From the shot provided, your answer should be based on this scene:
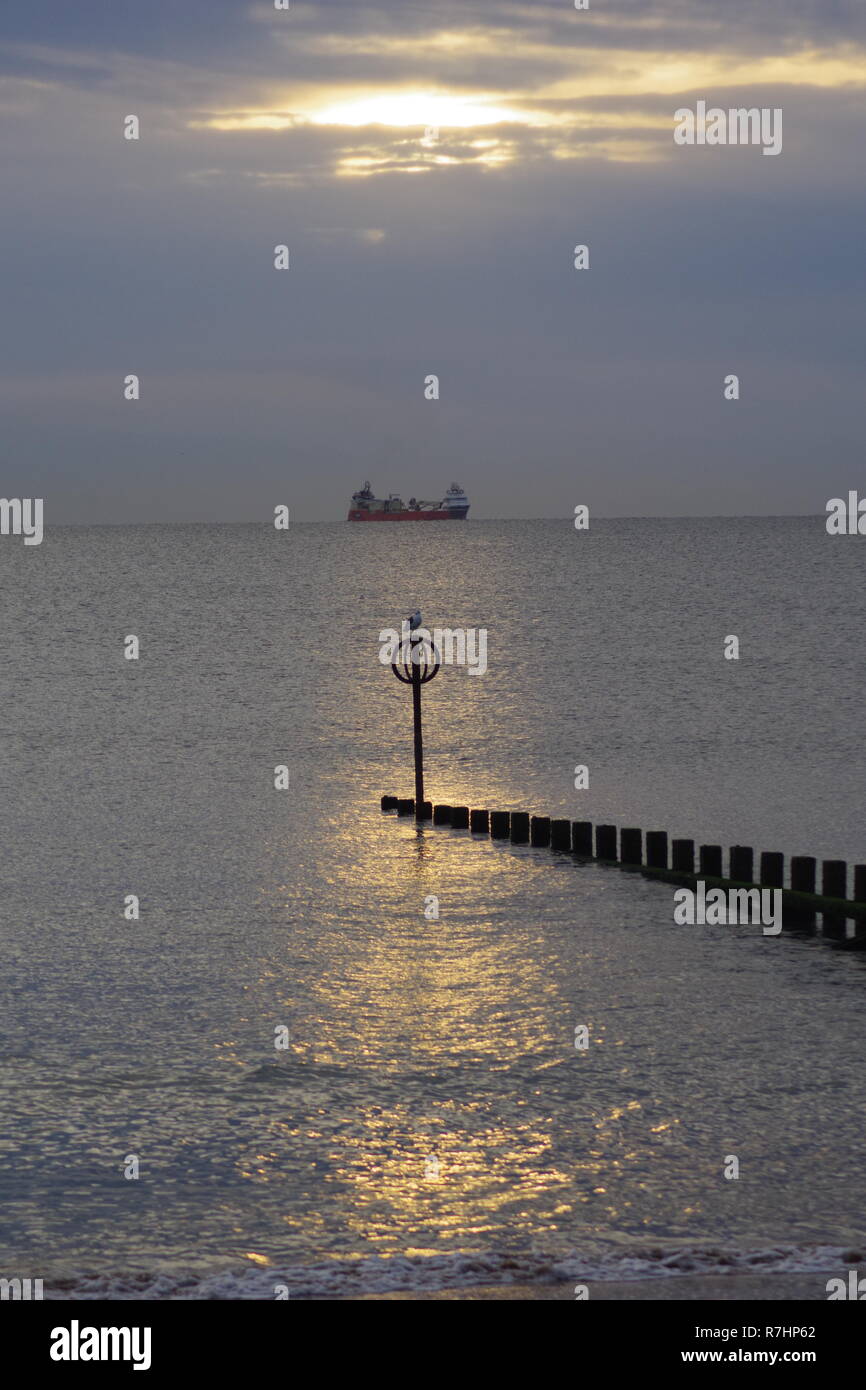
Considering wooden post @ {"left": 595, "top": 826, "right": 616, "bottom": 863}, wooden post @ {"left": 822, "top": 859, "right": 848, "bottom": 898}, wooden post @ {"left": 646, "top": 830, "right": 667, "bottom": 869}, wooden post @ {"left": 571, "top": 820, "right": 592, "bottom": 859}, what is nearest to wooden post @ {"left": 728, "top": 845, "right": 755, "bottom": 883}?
wooden post @ {"left": 822, "top": 859, "right": 848, "bottom": 898}

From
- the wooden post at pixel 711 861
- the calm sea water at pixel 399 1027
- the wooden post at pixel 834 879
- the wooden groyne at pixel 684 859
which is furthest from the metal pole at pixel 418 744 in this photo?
the wooden post at pixel 834 879

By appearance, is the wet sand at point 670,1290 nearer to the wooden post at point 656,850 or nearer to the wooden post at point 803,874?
the wooden post at point 803,874

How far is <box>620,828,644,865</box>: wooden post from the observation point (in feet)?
82.3

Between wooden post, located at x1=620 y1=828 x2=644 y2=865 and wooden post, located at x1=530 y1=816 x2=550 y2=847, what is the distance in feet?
7.44

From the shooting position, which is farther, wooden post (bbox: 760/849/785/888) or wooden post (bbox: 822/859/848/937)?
wooden post (bbox: 760/849/785/888)

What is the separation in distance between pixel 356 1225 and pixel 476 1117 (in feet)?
8.02

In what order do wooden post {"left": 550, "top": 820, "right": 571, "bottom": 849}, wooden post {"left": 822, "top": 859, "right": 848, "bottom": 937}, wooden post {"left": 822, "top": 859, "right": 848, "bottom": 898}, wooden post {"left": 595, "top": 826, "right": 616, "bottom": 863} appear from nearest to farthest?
wooden post {"left": 822, "top": 859, "right": 848, "bottom": 937}
wooden post {"left": 822, "top": 859, "right": 848, "bottom": 898}
wooden post {"left": 595, "top": 826, "right": 616, "bottom": 863}
wooden post {"left": 550, "top": 820, "right": 571, "bottom": 849}

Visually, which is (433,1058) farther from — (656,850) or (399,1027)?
(656,850)

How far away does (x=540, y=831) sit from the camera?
2741 centimetres

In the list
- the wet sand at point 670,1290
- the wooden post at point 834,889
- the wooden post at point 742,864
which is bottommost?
the wet sand at point 670,1290

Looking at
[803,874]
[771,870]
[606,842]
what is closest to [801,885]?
[803,874]

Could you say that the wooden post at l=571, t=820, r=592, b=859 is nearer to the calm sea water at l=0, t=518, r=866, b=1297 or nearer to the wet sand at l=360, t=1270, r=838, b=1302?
the calm sea water at l=0, t=518, r=866, b=1297

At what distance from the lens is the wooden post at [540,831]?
89.6 ft
